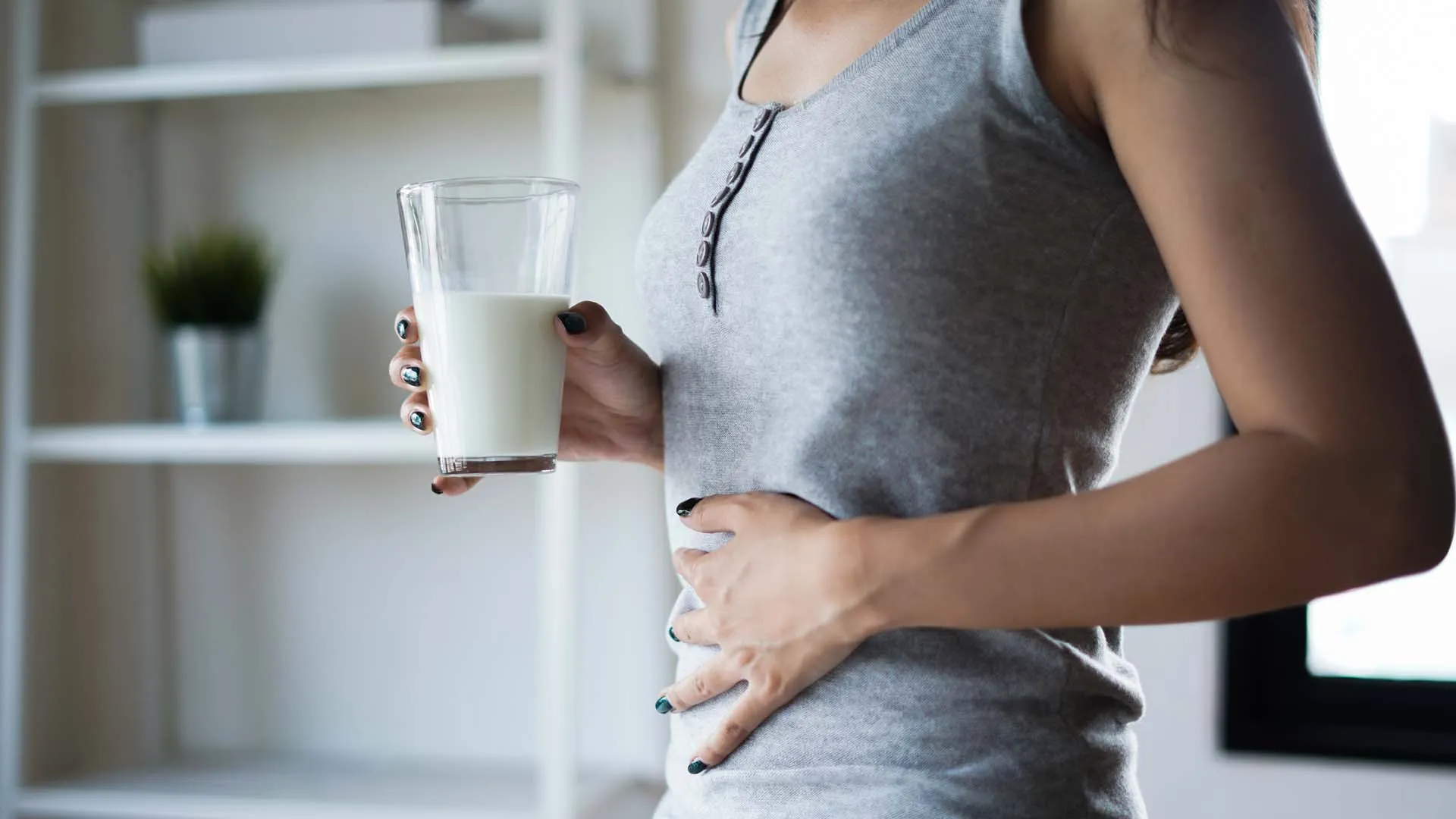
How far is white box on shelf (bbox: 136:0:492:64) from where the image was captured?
1688 mm

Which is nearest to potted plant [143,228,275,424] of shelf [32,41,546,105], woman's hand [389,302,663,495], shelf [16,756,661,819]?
shelf [32,41,546,105]

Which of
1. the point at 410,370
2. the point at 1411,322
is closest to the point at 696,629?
the point at 410,370

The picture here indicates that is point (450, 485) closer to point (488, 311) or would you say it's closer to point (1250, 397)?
point (488, 311)

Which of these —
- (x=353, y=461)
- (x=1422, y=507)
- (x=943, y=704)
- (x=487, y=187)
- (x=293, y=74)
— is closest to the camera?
(x=1422, y=507)

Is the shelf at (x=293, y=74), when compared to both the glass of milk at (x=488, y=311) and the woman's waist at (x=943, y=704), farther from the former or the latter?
the woman's waist at (x=943, y=704)

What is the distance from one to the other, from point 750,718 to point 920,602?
132mm

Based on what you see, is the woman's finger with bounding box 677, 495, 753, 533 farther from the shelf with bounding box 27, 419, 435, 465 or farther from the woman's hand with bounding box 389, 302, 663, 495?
the shelf with bounding box 27, 419, 435, 465

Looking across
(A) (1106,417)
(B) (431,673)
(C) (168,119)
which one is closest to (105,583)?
(B) (431,673)

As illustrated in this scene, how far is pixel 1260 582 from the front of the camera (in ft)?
1.75

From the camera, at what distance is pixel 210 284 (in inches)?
69.9

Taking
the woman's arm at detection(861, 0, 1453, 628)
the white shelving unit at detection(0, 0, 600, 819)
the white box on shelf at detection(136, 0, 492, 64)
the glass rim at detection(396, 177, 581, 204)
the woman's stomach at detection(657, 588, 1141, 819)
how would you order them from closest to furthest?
the woman's arm at detection(861, 0, 1453, 628) → the woman's stomach at detection(657, 588, 1141, 819) → the glass rim at detection(396, 177, 581, 204) → the white shelving unit at detection(0, 0, 600, 819) → the white box on shelf at detection(136, 0, 492, 64)

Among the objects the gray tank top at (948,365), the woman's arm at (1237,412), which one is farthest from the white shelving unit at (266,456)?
the woman's arm at (1237,412)

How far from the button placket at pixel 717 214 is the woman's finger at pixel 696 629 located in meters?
0.16

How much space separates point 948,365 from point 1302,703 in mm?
1337
